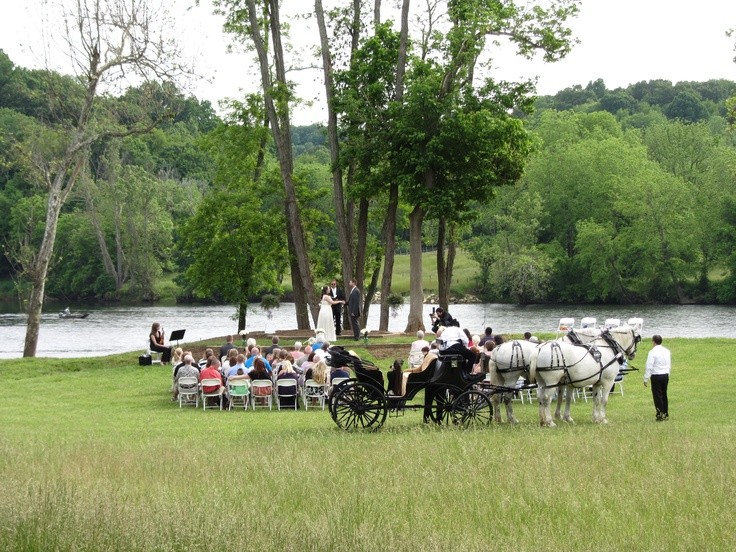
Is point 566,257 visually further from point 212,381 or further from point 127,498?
point 127,498

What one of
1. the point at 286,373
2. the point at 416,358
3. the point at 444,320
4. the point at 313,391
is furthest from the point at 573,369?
the point at 444,320

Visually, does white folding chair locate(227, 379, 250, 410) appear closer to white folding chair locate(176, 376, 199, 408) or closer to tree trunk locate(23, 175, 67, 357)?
white folding chair locate(176, 376, 199, 408)

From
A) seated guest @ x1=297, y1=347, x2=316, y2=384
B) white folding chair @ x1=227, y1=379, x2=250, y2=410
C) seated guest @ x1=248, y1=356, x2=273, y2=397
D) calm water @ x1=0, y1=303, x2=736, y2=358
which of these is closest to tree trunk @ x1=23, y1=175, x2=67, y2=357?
calm water @ x1=0, y1=303, x2=736, y2=358

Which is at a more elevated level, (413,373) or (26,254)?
(26,254)

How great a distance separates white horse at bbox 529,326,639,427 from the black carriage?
Result: 1084mm

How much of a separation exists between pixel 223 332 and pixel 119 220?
129ft

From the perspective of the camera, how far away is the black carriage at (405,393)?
17.9 metres

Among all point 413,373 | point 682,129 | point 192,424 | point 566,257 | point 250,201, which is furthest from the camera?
point 682,129

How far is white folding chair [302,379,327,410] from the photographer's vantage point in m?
23.3

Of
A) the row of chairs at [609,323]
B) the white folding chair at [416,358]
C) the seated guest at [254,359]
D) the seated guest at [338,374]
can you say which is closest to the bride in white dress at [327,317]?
the seated guest at [254,359]

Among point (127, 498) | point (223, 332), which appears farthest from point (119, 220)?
point (127, 498)

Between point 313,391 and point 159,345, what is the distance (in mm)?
9314

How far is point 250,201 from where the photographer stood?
138 ft

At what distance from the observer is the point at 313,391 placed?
23609 millimetres
